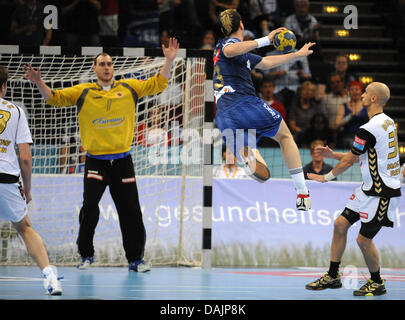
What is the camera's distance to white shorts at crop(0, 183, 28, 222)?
21.8ft

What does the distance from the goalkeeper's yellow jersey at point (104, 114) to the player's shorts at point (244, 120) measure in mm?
1378

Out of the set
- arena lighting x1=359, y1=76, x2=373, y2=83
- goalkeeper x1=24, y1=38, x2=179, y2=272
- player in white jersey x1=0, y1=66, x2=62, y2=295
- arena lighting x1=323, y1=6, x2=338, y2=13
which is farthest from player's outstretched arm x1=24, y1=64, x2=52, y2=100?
arena lighting x1=323, y1=6, x2=338, y2=13

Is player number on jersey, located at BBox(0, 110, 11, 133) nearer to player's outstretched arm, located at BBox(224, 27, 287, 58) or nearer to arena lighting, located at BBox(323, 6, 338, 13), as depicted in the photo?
player's outstretched arm, located at BBox(224, 27, 287, 58)

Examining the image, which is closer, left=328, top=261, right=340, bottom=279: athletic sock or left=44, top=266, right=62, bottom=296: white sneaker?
left=44, top=266, right=62, bottom=296: white sneaker

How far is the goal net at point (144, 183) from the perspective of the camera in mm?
10297

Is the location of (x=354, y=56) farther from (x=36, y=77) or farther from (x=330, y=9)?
(x=36, y=77)

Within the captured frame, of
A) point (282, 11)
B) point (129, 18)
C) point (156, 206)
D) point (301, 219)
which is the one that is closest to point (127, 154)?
point (156, 206)

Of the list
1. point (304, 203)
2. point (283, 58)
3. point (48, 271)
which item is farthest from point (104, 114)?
point (304, 203)

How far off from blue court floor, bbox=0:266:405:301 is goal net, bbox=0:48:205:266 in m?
0.49

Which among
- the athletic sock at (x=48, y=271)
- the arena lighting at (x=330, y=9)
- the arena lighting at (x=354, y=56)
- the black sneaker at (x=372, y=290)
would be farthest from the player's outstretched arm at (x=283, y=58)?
the arena lighting at (x=330, y=9)
